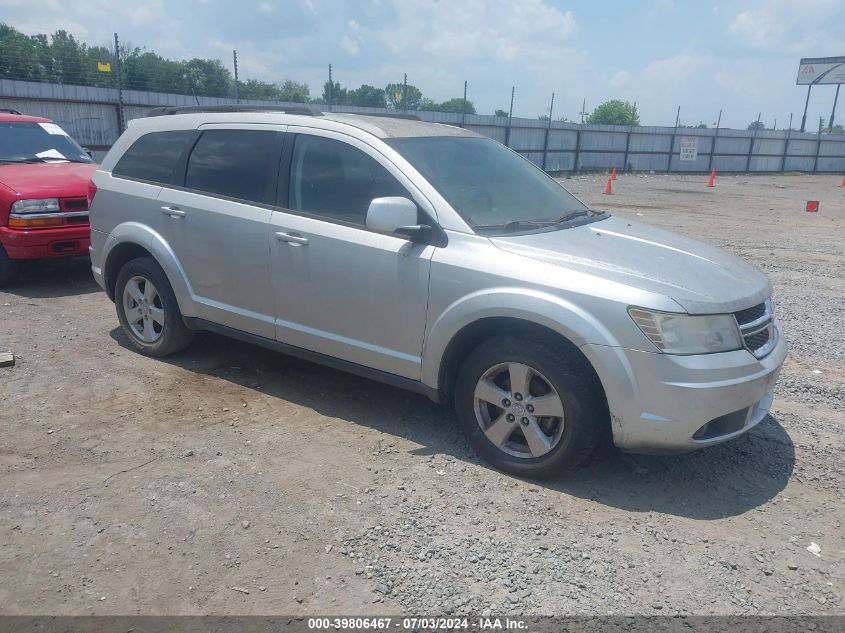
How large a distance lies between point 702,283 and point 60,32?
37302 millimetres

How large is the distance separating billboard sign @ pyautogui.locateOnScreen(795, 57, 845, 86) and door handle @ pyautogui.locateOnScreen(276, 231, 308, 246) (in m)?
62.5

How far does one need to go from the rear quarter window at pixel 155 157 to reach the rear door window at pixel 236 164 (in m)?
0.19

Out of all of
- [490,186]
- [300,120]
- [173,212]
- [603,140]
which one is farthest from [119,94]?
[603,140]

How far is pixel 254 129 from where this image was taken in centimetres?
499

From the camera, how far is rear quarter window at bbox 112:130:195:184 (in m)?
Answer: 5.43

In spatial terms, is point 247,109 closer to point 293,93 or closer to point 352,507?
point 352,507

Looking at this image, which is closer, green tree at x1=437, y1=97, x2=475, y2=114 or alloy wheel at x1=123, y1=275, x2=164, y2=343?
alloy wheel at x1=123, y1=275, x2=164, y2=343

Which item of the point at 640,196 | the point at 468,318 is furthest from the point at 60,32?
the point at 468,318

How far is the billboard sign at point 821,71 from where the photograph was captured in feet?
179

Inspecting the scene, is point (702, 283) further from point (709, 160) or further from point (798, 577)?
point (709, 160)

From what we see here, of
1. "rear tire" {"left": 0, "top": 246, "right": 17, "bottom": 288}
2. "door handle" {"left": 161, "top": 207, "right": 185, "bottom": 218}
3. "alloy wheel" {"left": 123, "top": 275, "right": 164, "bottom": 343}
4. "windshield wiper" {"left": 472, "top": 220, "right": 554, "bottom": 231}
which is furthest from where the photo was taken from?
"rear tire" {"left": 0, "top": 246, "right": 17, "bottom": 288}

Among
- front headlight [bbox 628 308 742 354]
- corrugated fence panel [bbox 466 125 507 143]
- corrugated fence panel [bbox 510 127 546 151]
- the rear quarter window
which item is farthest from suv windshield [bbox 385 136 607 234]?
corrugated fence panel [bbox 510 127 546 151]

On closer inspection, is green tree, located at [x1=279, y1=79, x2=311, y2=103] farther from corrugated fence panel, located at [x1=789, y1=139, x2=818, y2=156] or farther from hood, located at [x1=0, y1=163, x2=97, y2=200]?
corrugated fence panel, located at [x1=789, y1=139, x2=818, y2=156]

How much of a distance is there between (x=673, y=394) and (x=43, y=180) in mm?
7241
